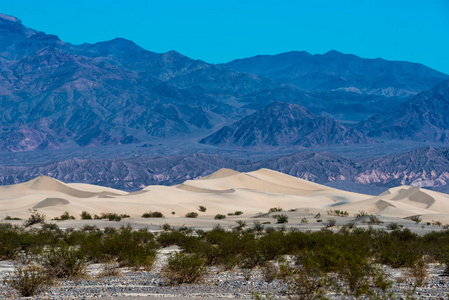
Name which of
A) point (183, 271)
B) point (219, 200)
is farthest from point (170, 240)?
point (219, 200)

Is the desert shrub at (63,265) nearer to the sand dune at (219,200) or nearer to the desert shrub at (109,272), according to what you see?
the desert shrub at (109,272)

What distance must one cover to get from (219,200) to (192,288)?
63.5 metres

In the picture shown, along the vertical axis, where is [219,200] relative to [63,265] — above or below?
above

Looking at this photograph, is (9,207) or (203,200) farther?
(203,200)

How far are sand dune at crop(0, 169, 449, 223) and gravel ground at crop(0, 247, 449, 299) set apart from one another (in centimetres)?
2962

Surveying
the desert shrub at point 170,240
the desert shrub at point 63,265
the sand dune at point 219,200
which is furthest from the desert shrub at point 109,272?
the sand dune at point 219,200

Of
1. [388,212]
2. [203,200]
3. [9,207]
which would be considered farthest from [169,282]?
[203,200]

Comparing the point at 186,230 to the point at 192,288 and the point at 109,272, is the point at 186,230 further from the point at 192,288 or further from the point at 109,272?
the point at 192,288

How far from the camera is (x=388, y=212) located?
6006 centimetres

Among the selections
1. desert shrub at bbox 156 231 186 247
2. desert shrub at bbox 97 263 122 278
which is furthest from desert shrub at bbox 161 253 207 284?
desert shrub at bbox 156 231 186 247

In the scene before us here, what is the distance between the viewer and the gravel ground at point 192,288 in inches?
541

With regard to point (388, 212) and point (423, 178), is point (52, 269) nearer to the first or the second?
point (388, 212)

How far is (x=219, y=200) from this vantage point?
257 feet

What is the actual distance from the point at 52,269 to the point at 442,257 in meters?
10.8
